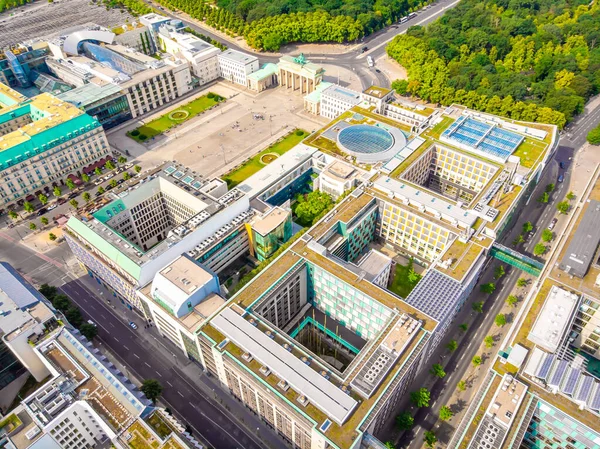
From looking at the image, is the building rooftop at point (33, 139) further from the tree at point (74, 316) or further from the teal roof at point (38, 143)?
the tree at point (74, 316)

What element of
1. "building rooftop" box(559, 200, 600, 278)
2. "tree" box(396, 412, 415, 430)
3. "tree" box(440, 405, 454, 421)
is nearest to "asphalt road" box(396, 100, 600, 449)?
"tree" box(440, 405, 454, 421)

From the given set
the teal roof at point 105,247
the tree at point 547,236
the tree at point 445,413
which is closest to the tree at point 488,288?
the tree at point 547,236

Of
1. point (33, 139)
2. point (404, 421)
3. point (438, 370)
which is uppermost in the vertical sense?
point (33, 139)

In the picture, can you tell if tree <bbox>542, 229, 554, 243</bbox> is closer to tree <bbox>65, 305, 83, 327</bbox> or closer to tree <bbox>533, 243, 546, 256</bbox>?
tree <bbox>533, 243, 546, 256</bbox>

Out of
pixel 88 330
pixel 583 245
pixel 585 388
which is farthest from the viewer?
pixel 88 330

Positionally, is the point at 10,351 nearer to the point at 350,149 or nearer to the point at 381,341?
the point at 381,341

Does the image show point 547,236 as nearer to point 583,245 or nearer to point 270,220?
point 583,245

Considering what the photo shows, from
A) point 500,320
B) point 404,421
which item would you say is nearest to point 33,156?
point 404,421
